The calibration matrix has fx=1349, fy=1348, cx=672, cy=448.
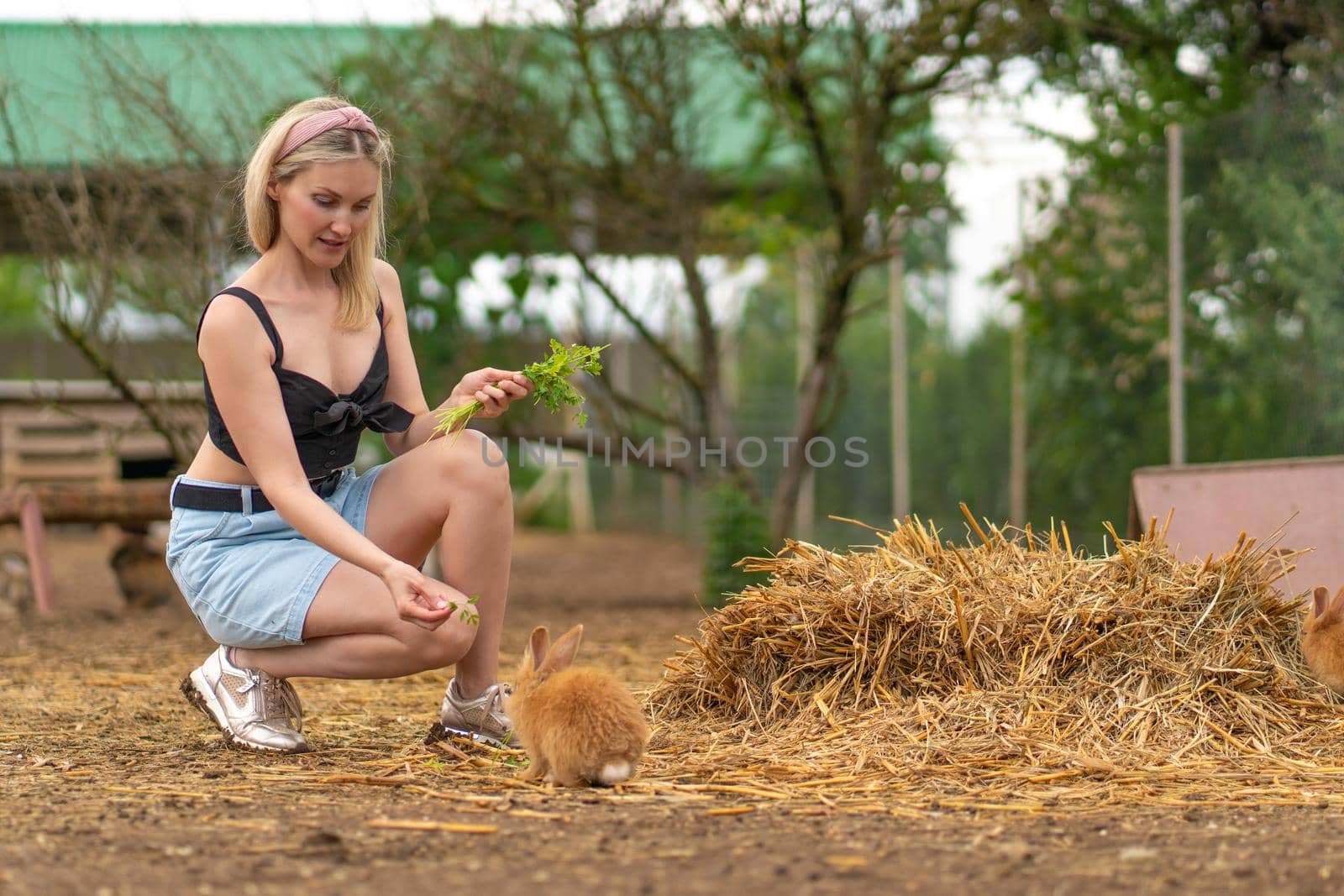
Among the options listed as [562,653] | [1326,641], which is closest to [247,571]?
[562,653]

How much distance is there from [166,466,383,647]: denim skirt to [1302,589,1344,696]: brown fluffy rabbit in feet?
7.80

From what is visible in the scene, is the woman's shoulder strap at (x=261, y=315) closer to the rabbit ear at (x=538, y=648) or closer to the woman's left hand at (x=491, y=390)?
the woman's left hand at (x=491, y=390)

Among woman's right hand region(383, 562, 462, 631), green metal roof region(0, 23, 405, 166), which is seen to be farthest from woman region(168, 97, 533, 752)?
green metal roof region(0, 23, 405, 166)

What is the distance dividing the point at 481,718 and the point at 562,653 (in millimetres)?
435

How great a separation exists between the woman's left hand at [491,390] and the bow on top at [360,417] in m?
0.17

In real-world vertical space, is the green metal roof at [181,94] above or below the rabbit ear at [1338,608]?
above

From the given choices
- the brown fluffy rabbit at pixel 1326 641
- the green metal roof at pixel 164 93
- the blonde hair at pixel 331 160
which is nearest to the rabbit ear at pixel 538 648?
the blonde hair at pixel 331 160

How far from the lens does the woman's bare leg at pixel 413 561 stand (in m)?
3.10

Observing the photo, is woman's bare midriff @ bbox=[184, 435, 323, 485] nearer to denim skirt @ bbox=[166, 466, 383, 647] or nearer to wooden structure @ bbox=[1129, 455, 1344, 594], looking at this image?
denim skirt @ bbox=[166, 466, 383, 647]

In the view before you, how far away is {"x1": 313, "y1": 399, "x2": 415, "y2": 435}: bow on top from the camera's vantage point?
323 centimetres

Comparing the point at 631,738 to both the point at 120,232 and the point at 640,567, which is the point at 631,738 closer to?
the point at 120,232

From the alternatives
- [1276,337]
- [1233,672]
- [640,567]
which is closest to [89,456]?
[640,567]

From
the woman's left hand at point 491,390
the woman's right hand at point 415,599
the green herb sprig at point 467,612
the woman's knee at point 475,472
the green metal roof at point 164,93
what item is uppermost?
the green metal roof at point 164,93

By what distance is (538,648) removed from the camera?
3.00 metres
